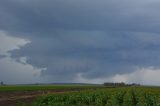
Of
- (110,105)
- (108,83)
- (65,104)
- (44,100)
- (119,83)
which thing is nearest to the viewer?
(110,105)

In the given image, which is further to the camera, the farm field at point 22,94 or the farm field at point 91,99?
the farm field at point 22,94

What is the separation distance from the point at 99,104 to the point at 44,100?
7843 mm

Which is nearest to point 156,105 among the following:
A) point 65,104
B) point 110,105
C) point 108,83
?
point 110,105

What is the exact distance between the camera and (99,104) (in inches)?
1578

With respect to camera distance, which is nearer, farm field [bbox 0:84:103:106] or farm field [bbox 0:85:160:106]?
farm field [bbox 0:85:160:106]

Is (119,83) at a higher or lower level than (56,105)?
higher

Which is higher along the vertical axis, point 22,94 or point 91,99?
point 22,94

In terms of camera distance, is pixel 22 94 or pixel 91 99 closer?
pixel 91 99

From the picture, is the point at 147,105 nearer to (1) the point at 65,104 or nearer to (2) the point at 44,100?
(1) the point at 65,104

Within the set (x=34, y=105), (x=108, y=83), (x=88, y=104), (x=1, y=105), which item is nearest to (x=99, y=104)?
(x=88, y=104)

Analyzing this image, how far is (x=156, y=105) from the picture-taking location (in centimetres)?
3872

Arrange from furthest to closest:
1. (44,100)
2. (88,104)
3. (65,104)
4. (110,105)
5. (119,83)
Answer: (119,83) < (44,100) < (88,104) < (65,104) < (110,105)

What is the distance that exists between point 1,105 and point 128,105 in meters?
12.6

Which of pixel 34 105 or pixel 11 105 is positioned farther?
pixel 11 105
